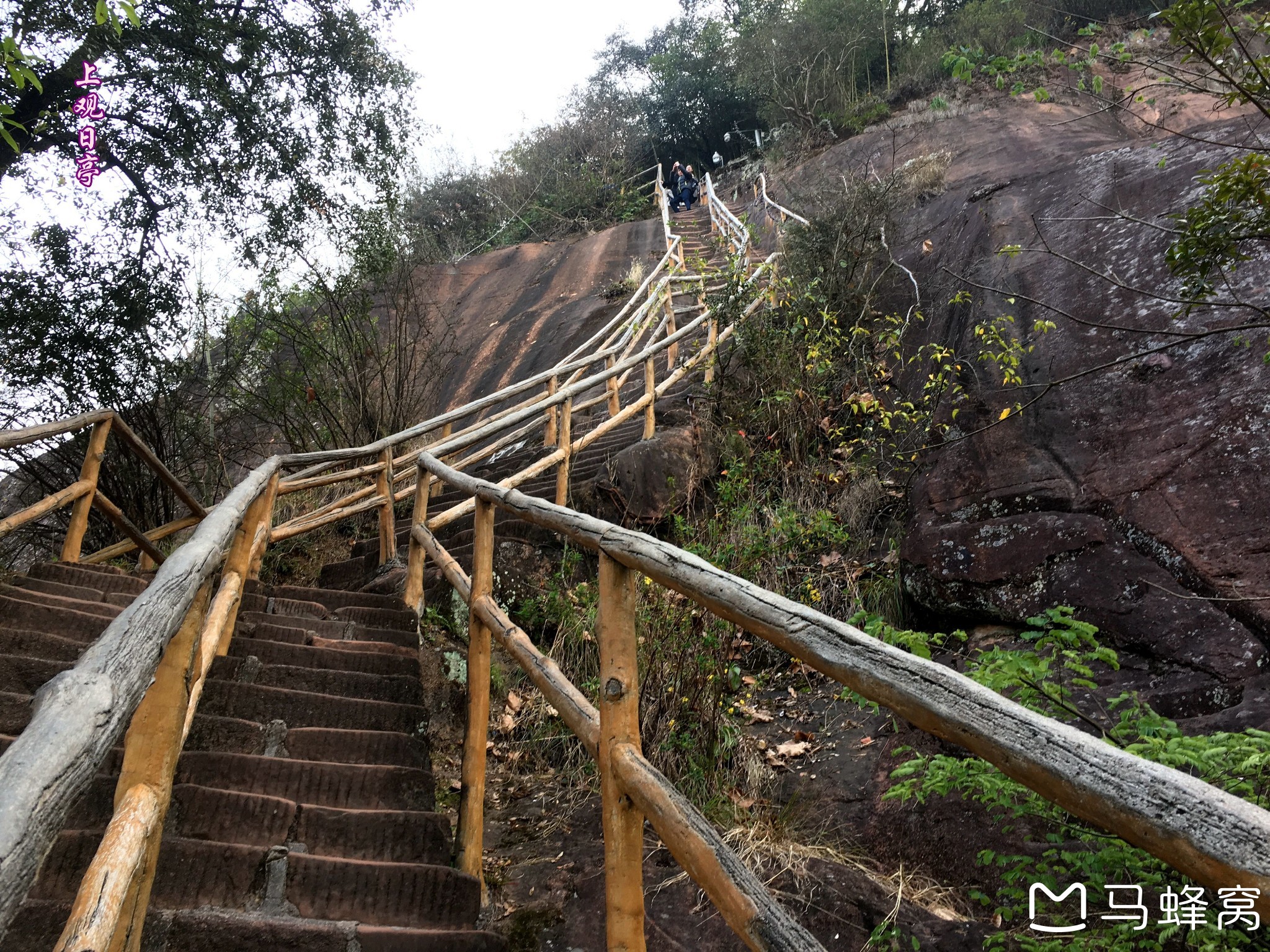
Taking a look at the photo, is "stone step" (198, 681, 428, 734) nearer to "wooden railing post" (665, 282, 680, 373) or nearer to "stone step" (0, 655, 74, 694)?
"stone step" (0, 655, 74, 694)

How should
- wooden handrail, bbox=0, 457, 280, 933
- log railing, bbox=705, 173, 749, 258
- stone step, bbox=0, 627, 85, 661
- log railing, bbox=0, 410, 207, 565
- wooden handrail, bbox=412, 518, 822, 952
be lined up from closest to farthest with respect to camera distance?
wooden handrail, bbox=0, 457, 280, 933
wooden handrail, bbox=412, 518, 822, 952
stone step, bbox=0, 627, 85, 661
log railing, bbox=0, 410, 207, 565
log railing, bbox=705, 173, 749, 258

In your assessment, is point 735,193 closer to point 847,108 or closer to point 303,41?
point 847,108

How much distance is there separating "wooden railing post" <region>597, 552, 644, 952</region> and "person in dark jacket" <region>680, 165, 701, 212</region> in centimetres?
2004

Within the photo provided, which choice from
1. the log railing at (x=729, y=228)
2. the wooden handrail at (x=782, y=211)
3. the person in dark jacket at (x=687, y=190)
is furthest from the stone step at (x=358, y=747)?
the person in dark jacket at (x=687, y=190)

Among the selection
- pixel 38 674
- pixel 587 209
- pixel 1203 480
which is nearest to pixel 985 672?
pixel 1203 480

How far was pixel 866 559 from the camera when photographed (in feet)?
18.4

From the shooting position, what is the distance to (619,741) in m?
1.89

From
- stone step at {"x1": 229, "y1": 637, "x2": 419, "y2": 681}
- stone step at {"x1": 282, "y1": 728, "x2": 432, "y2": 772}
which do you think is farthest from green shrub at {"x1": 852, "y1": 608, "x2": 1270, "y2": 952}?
stone step at {"x1": 229, "y1": 637, "x2": 419, "y2": 681}

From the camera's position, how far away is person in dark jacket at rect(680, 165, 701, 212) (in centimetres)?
2100

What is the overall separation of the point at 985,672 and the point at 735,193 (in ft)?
63.4

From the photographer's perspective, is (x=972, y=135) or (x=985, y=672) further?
(x=972, y=135)

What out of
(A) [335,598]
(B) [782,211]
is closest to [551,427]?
(A) [335,598]

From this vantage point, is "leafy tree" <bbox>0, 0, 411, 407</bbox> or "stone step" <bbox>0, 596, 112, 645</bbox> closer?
"stone step" <bbox>0, 596, 112, 645</bbox>

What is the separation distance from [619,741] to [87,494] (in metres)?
4.08
